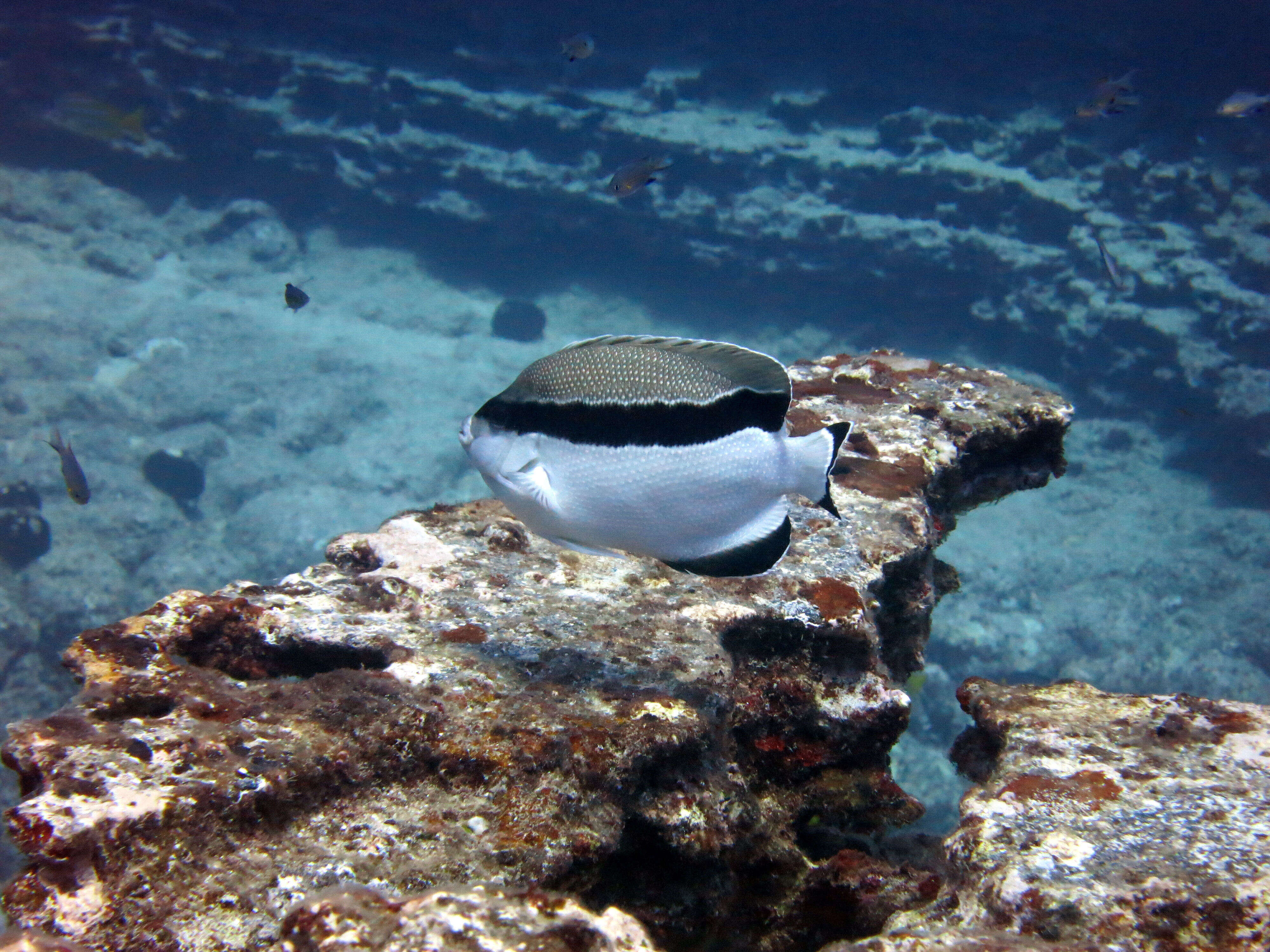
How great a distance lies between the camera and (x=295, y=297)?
335 inches

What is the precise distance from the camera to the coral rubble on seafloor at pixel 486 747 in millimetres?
1268

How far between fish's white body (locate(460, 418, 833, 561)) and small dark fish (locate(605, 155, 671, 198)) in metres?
7.87

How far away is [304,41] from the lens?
20.5m

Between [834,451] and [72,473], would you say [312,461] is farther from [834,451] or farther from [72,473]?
[834,451]

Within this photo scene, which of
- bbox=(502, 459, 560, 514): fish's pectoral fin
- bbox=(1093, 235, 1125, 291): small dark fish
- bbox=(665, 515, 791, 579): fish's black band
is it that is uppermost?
bbox=(1093, 235, 1125, 291): small dark fish

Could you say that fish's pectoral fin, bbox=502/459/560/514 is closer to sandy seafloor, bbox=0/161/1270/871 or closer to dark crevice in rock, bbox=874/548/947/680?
dark crevice in rock, bbox=874/548/947/680

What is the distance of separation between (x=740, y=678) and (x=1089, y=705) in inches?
47.0

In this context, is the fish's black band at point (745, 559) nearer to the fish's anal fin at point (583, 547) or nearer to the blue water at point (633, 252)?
the fish's anal fin at point (583, 547)

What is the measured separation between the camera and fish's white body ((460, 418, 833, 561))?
1.59m

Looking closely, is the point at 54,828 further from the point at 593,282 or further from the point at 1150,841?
the point at 593,282

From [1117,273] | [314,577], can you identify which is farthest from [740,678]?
[1117,273]

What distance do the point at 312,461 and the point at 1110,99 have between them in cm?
1619

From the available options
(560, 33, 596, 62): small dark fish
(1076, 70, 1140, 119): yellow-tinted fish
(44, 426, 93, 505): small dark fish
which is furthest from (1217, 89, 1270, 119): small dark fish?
(44, 426, 93, 505): small dark fish

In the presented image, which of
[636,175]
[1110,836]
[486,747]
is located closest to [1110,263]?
[636,175]
